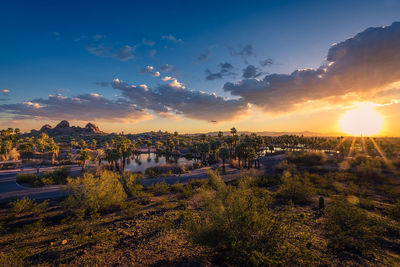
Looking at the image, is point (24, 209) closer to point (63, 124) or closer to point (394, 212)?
point (394, 212)

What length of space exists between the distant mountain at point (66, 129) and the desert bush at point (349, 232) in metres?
170

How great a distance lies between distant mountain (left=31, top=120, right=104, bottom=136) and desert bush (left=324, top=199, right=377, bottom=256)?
170m

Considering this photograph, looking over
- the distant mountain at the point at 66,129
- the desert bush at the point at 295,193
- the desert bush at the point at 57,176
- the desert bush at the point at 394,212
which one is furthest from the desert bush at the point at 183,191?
the distant mountain at the point at 66,129

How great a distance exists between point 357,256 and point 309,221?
359 centimetres

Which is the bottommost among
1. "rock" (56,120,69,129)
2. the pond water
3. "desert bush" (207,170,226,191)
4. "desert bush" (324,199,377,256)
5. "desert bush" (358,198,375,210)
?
the pond water

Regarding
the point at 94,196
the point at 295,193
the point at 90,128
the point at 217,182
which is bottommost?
the point at 295,193

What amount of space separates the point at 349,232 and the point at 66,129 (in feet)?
608

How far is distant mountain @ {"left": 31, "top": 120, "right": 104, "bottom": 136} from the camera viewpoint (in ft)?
449

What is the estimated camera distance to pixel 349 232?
7691 millimetres

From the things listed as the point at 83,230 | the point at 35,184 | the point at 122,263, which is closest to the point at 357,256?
the point at 122,263

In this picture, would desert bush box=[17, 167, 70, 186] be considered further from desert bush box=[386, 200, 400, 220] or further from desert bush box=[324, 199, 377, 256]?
desert bush box=[386, 200, 400, 220]

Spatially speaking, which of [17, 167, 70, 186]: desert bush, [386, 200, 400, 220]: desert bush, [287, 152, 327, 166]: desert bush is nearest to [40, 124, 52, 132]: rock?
[17, 167, 70, 186]: desert bush

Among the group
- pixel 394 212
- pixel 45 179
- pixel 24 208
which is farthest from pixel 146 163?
pixel 394 212

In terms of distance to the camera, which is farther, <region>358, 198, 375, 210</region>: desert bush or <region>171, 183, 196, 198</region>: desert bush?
<region>171, 183, 196, 198</region>: desert bush
